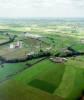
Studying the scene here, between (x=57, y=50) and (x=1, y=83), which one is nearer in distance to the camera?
(x=1, y=83)

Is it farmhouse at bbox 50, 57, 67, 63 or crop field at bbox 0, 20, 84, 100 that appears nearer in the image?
crop field at bbox 0, 20, 84, 100

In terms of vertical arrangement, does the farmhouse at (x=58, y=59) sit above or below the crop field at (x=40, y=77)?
above

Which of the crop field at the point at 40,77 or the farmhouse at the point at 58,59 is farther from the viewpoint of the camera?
the farmhouse at the point at 58,59

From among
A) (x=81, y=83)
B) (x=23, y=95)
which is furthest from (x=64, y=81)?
(x=23, y=95)

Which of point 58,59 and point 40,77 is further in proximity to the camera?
point 58,59

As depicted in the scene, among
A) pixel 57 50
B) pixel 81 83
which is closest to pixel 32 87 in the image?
pixel 81 83

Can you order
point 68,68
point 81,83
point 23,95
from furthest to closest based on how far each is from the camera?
point 68,68 < point 81,83 < point 23,95

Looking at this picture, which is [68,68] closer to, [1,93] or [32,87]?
[32,87]

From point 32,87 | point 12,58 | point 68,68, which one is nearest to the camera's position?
point 32,87

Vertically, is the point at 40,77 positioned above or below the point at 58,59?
below

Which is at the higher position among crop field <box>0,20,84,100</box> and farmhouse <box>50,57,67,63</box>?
farmhouse <box>50,57,67,63</box>
